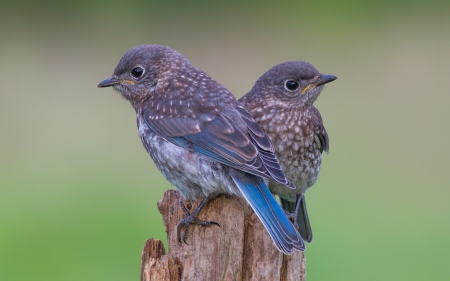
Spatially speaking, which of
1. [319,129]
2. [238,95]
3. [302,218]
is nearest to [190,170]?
[319,129]

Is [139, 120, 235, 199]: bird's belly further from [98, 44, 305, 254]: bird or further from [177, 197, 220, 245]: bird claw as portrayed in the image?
[177, 197, 220, 245]: bird claw

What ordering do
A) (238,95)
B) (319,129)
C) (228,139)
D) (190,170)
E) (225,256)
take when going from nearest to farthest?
(225,256)
(228,139)
(190,170)
(319,129)
(238,95)

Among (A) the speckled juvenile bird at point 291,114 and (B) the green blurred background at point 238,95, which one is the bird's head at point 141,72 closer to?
(A) the speckled juvenile bird at point 291,114

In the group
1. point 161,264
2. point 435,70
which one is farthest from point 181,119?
point 435,70

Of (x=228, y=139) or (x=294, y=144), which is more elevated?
(x=294, y=144)

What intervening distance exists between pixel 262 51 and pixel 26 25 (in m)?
4.19

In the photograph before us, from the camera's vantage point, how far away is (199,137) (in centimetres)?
548

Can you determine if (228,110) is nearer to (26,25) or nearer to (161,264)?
(161,264)

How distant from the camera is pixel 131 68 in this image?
6.11 meters

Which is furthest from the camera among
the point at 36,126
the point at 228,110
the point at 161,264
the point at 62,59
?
the point at 62,59

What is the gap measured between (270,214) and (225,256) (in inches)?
13.9

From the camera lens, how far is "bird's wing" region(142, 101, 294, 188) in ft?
17.0

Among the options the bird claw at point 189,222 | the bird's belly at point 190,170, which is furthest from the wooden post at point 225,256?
the bird's belly at point 190,170

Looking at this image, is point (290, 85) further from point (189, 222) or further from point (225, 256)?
point (225, 256)
